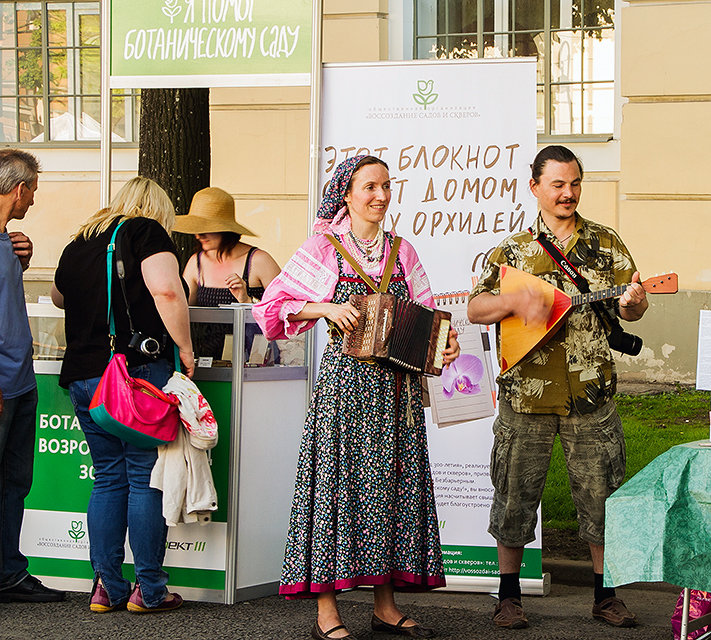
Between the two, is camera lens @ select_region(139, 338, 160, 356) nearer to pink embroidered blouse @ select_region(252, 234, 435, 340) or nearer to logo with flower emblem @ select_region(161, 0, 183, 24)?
pink embroidered blouse @ select_region(252, 234, 435, 340)

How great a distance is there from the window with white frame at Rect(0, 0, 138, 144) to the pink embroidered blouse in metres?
8.63

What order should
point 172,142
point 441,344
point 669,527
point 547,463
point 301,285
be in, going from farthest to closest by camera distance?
point 172,142, point 547,463, point 301,285, point 441,344, point 669,527

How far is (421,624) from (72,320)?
2.13m

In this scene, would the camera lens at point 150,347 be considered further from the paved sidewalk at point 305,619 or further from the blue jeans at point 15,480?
the paved sidewalk at point 305,619

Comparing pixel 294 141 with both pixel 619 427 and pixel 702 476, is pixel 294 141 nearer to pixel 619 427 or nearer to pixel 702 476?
pixel 619 427

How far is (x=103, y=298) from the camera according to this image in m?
5.34

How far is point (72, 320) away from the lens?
216 inches

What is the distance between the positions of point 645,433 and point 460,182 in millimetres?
4018

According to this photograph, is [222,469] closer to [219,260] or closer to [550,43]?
[219,260]

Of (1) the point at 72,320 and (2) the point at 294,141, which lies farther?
(2) the point at 294,141

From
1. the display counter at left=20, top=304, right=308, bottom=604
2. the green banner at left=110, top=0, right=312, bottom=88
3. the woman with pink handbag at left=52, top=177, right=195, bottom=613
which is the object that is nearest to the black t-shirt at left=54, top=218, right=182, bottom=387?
the woman with pink handbag at left=52, top=177, right=195, bottom=613

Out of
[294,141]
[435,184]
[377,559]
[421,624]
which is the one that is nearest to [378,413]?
[377,559]

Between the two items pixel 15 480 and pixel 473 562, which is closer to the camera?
pixel 15 480

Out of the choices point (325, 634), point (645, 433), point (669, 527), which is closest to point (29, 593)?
point (325, 634)
